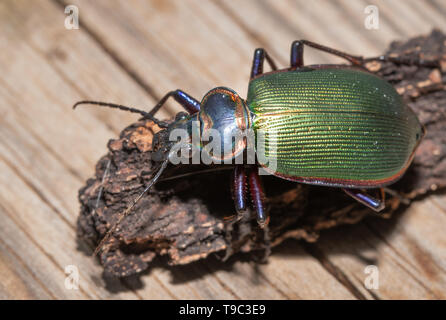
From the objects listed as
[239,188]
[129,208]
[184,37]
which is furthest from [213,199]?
[184,37]

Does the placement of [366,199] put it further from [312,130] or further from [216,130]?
[216,130]

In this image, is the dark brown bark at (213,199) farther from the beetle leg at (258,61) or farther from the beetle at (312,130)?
the beetle leg at (258,61)

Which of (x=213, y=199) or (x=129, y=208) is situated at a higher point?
(x=129, y=208)

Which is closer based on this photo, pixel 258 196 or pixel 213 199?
pixel 258 196

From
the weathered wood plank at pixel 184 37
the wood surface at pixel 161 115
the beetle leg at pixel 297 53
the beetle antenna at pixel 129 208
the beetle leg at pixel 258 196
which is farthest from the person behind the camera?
the weathered wood plank at pixel 184 37

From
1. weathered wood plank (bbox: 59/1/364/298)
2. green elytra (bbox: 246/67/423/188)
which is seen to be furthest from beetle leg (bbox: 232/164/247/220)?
weathered wood plank (bbox: 59/1/364/298)

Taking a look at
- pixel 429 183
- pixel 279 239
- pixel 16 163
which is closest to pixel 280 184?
pixel 279 239

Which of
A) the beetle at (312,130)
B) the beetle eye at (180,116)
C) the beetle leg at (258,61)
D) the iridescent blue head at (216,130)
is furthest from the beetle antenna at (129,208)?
the beetle leg at (258,61)

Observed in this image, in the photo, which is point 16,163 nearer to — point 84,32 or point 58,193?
point 58,193
